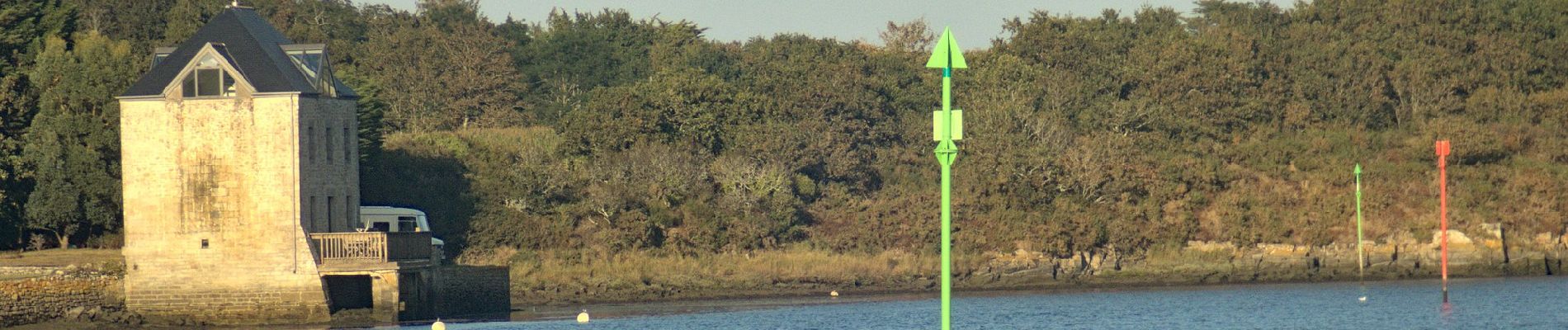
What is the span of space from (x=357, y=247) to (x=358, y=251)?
0.10 metres

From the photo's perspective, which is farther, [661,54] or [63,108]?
[661,54]

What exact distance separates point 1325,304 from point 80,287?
1319 inches

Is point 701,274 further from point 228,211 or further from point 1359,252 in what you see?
point 1359,252

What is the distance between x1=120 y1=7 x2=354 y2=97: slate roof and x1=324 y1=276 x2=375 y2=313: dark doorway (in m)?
4.60

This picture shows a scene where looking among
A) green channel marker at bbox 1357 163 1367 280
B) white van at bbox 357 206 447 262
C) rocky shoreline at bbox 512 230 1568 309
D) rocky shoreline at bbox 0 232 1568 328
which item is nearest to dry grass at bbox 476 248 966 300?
rocky shoreline at bbox 0 232 1568 328

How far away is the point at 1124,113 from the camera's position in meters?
81.2

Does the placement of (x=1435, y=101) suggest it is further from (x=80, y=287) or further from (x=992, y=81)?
(x=80, y=287)

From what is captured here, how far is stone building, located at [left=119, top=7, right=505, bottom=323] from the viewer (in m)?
47.7

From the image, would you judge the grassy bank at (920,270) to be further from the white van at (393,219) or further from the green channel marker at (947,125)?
the green channel marker at (947,125)

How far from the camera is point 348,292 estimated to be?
165 ft

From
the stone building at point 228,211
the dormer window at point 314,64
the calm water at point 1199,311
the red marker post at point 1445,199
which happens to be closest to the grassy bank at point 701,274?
the calm water at point 1199,311

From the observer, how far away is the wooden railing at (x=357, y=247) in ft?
156

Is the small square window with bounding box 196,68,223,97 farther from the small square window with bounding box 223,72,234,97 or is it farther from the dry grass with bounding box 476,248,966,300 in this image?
the dry grass with bounding box 476,248,966,300

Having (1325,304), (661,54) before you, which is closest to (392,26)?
(661,54)
